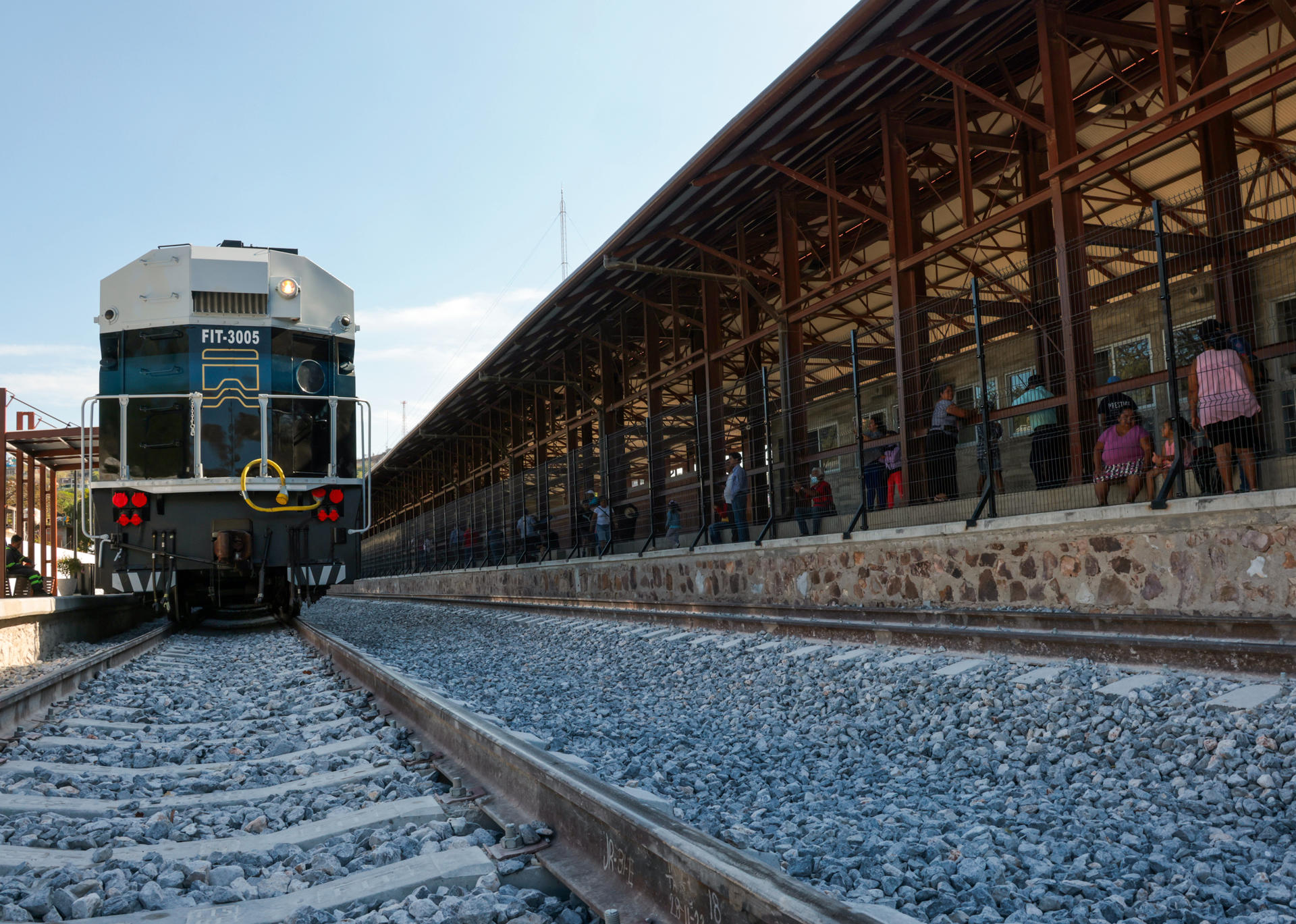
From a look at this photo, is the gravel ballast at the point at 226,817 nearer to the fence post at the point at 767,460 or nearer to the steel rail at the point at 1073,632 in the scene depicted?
the steel rail at the point at 1073,632

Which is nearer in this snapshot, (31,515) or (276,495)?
(276,495)

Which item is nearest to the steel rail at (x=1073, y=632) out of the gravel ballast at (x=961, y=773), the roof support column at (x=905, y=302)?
the gravel ballast at (x=961, y=773)

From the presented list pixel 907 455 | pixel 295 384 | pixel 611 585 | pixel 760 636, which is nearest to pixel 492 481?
pixel 611 585

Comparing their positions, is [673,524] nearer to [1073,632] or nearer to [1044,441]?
[1044,441]

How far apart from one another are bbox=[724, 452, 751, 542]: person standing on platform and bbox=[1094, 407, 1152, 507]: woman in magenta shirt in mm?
5009

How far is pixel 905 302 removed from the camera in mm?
11523

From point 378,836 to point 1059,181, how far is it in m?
9.37

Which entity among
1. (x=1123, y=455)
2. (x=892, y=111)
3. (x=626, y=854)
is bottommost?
(x=626, y=854)

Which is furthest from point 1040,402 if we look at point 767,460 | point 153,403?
point 153,403

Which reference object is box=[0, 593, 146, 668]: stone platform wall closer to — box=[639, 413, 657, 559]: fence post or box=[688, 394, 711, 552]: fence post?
box=[639, 413, 657, 559]: fence post

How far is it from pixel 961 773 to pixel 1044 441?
5.61 m

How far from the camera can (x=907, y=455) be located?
10.4 m

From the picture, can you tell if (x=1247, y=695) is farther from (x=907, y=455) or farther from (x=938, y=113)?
(x=938, y=113)

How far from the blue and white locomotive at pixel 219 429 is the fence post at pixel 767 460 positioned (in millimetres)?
4900
